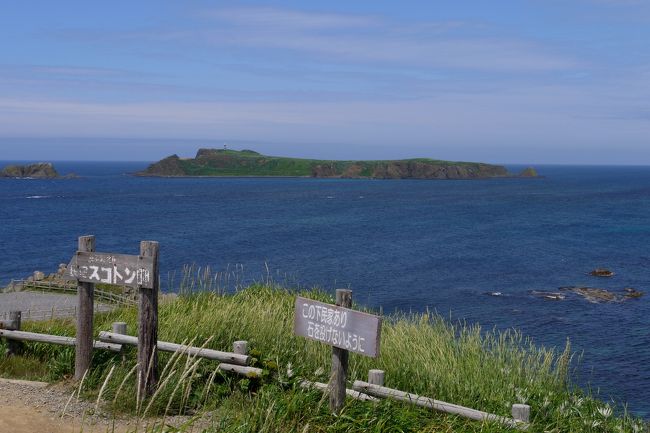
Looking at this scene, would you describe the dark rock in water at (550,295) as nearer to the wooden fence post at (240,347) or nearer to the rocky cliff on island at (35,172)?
the wooden fence post at (240,347)

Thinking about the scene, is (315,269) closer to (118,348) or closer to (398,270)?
(398,270)

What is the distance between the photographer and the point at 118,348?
1023 cm

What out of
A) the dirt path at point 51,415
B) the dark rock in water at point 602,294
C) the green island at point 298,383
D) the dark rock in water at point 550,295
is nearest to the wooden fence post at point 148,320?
the green island at point 298,383

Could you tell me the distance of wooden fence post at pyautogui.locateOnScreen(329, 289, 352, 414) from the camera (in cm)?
820

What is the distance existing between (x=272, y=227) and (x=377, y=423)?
213 feet

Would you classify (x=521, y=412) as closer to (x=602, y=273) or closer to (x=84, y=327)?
(x=84, y=327)

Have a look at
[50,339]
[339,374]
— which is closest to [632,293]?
[339,374]

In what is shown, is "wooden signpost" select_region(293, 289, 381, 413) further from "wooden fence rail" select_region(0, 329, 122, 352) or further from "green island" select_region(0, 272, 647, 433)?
"wooden fence rail" select_region(0, 329, 122, 352)

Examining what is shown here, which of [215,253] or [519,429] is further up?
[519,429]

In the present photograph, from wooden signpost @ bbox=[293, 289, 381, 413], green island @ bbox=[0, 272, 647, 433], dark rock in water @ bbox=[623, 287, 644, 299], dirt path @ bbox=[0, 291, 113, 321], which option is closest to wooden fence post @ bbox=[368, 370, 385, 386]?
green island @ bbox=[0, 272, 647, 433]

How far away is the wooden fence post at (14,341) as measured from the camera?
11.0m

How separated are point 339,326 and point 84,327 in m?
4.02

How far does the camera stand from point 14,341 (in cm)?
1101

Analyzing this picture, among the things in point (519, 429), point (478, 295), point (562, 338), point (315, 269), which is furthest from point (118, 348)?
point (315, 269)
